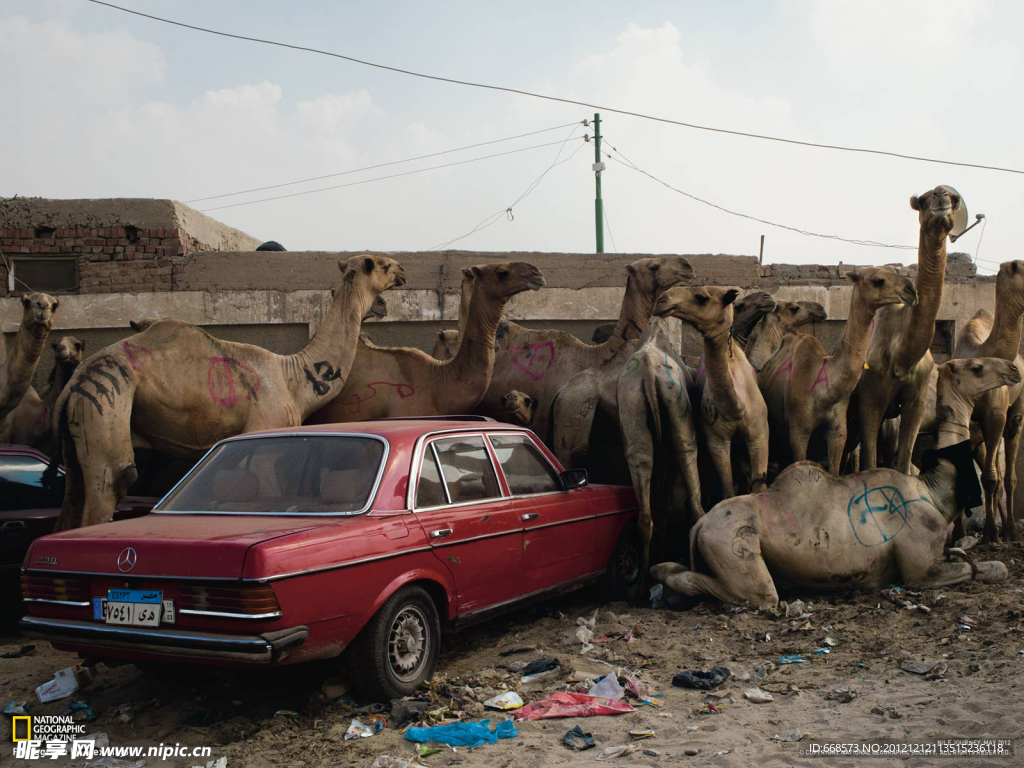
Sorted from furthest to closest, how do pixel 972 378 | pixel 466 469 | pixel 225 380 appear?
pixel 972 378, pixel 225 380, pixel 466 469

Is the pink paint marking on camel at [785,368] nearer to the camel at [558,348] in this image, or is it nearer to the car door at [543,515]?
the camel at [558,348]

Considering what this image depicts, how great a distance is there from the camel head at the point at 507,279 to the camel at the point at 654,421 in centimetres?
176

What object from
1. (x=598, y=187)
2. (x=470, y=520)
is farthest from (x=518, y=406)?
(x=598, y=187)

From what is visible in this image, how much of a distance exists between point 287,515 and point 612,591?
3393 millimetres

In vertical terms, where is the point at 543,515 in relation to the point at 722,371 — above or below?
below

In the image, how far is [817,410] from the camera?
845cm

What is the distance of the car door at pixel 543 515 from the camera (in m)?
6.50

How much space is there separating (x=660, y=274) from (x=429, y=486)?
204 inches

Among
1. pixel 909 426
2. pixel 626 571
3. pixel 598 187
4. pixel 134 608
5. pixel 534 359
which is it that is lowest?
pixel 626 571

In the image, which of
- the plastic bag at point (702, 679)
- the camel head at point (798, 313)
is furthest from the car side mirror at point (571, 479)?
the camel head at point (798, 313)

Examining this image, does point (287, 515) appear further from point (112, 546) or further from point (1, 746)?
point (1, 746)

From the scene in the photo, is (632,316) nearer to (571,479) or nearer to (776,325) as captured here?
(776,325)

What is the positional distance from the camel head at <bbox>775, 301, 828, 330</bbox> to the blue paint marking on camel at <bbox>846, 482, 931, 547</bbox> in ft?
10.6

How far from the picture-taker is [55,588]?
5008 millimetres
